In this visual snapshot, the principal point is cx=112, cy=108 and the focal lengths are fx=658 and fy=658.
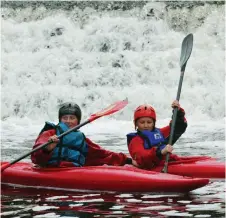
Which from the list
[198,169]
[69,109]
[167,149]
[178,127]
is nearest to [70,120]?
[69,109]

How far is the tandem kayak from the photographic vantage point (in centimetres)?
547

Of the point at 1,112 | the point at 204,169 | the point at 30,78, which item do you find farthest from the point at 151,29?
the point at 204,169

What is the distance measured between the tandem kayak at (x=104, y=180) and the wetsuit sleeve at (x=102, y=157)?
0.59 metres

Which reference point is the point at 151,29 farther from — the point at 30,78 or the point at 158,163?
the point at 158,163

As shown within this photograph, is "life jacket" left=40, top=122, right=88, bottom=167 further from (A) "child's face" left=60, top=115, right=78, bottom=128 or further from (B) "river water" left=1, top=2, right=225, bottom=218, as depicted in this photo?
(B) "river water" left=1, top=2, right=225, bottom=218

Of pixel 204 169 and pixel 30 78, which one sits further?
pixel 30 78

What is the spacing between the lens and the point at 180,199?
5.28m

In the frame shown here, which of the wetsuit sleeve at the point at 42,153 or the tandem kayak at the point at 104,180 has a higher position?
the wetsuit sleeve at the point at 42,153

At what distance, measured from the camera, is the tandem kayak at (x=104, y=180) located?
5.47 metres

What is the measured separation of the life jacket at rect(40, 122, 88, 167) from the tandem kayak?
16 cm

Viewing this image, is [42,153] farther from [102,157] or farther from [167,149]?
[167,149]

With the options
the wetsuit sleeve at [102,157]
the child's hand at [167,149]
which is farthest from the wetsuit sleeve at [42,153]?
the child's hand at [167,149]

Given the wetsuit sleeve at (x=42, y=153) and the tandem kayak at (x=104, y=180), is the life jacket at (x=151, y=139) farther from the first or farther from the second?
the wetsuit sleeve at (x=42, y=153)

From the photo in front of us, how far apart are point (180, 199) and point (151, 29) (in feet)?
47.3
